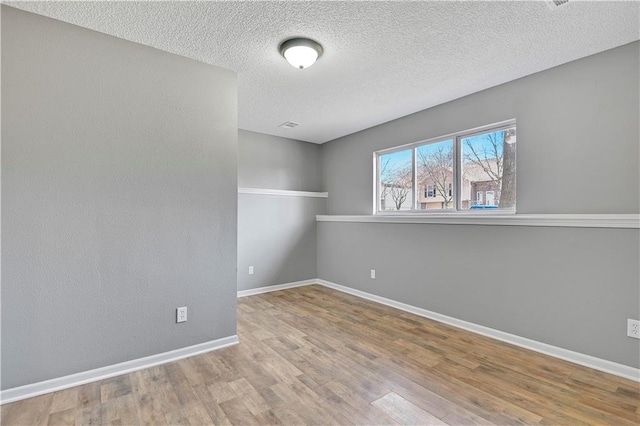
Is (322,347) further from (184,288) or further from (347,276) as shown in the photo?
(347,276)

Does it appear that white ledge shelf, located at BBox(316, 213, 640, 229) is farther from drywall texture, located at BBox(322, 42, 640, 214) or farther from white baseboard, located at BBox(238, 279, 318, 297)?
white baseboard, located at BBox(238, 279, 318, 297)

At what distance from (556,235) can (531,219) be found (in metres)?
0.22

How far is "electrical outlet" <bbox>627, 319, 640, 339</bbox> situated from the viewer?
7.11ft

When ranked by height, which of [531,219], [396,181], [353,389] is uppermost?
[396,181]

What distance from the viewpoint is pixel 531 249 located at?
2.70 m

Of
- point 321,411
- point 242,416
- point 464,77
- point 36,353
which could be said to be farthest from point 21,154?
point 464,77

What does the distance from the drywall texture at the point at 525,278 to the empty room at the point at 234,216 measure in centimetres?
2

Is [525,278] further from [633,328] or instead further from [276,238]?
Answer: [276,238]

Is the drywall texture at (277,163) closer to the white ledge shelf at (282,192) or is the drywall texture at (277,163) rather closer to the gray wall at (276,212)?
the gray wall at (276,212)

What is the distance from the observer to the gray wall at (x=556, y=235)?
2.27 meters

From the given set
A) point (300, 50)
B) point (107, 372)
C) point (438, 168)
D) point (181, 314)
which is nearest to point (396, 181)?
point (438, 168)

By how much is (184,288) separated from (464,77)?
123 inches

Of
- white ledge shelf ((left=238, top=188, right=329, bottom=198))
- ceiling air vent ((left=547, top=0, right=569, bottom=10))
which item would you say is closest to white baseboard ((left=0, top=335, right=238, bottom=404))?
white ledge shelf ((left=238, top=188, right=329, bottom=198))

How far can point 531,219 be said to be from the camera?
2666mm
